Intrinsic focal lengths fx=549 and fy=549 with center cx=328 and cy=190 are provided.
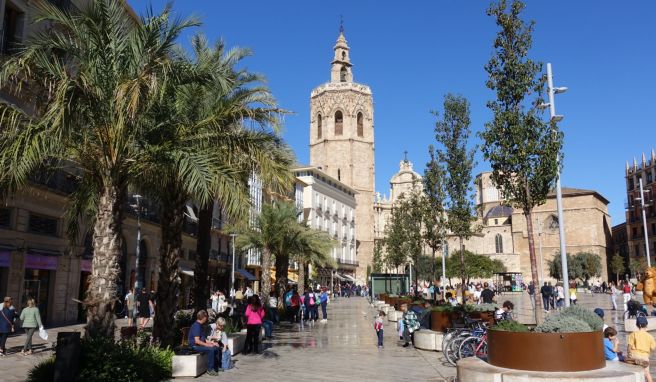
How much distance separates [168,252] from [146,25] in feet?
16.8

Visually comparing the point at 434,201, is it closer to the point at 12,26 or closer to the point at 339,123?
the point at 12,26

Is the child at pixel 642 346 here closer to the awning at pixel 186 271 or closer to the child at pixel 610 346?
the child at pixel 610 346

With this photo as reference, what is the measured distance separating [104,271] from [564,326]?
24.2ft

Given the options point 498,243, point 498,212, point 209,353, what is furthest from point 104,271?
point 498,212

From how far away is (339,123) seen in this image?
9238 cm

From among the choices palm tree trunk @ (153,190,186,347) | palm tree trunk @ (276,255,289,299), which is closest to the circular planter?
palm tree trunk @ (153,190,186,347)

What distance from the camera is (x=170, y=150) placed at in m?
10.6

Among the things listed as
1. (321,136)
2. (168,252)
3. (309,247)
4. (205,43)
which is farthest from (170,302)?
(321,136)

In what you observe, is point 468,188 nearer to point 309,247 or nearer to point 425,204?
point 425,204

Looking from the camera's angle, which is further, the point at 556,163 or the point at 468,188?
the point at 468,188

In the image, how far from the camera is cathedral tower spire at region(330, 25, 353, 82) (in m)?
96.2

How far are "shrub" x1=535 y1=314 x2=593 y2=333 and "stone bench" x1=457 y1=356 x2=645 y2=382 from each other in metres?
0.59

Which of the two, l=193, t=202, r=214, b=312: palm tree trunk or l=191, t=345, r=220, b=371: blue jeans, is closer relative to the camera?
l=191, t=345, r=220, b=371: blue jeans

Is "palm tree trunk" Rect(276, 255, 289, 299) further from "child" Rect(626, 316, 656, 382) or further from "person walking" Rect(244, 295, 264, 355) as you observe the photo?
"child" Rect(626, 316, 656, 382)
